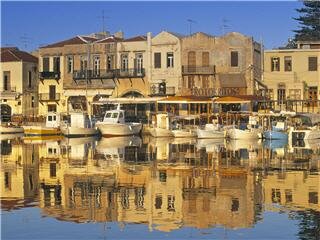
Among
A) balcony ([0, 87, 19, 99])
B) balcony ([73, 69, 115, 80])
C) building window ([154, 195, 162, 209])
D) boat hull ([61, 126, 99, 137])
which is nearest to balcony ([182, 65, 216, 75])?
balcony ([73, 69, 115, 80])

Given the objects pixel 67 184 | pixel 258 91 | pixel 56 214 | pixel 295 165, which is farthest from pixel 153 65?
pixel 56 214

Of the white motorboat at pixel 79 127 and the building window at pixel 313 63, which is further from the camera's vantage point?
the building window at pixel 313 63

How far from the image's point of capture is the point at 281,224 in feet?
47.3

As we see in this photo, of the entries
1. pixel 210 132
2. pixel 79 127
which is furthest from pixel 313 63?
pixel 79 127

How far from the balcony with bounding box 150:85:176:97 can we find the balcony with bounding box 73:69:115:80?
161 inches

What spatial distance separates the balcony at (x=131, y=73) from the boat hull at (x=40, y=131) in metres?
10.2

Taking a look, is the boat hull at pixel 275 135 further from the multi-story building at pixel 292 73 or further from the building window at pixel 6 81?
the building window at pixel 6 81

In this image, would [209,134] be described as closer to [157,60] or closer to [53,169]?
[157,60]

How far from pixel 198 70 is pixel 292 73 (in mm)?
8181

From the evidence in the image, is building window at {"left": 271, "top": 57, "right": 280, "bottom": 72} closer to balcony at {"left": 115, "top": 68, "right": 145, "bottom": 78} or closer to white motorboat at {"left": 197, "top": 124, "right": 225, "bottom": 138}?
white motorboat at {"left": 197, "top": 124, "right": 225, "bottom": 138}

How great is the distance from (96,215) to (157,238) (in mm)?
2837

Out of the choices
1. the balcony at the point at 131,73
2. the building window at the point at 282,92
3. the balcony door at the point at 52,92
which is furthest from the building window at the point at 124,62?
the building window at the point at 282,92

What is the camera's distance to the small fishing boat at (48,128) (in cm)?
4972

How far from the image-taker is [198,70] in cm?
5575
